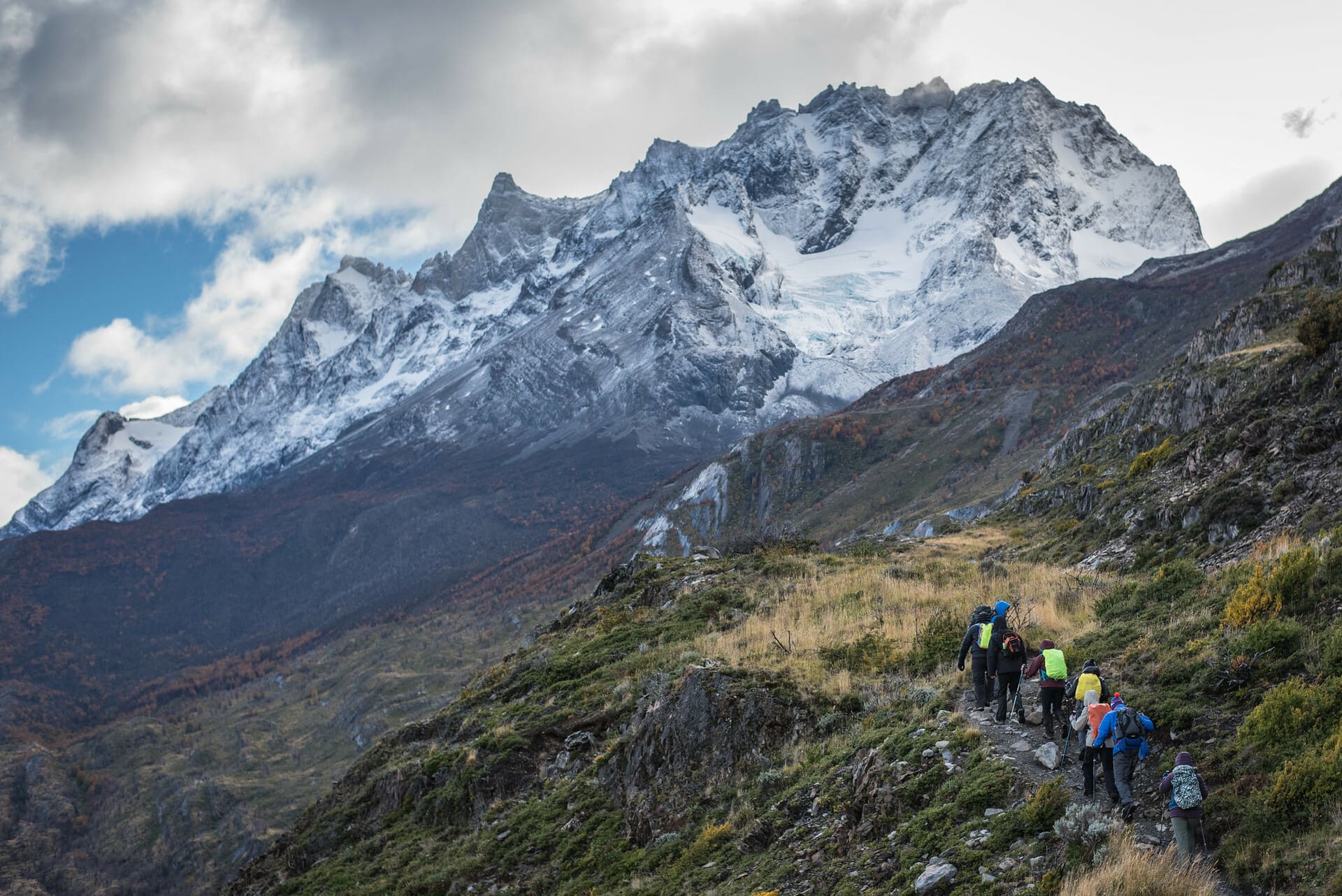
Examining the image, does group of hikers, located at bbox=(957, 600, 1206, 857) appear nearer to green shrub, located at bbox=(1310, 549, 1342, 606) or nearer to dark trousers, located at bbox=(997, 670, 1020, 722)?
dark trousers, located at bbox=(997, 670, 1020, 722)

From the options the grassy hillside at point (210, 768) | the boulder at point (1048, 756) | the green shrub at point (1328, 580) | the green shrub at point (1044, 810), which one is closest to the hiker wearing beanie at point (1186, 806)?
the green shrub at point (1044, 810)

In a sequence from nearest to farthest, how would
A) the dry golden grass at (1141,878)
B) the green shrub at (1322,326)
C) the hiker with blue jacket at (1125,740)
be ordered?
the dry golden grass at (1141,878) → the hiker with blue jacket at (1125,740) → the green shrub at (1322,326)

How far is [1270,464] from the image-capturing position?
1894 cm

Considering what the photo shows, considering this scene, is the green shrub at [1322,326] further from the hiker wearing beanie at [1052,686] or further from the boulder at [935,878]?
the boulder at [935,878]

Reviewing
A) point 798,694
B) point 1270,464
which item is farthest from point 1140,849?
point 1270,464

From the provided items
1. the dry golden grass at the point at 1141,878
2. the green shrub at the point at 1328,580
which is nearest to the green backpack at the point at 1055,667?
the green shrub at the point at 1328,580

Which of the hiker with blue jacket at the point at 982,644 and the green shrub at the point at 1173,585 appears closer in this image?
the hiker with blue jacket at the point at 982,644

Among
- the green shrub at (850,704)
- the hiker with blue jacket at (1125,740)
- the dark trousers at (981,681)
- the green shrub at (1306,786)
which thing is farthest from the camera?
the green shrub at (850,704)

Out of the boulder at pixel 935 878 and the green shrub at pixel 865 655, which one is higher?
the green shrub at pixel 865 655

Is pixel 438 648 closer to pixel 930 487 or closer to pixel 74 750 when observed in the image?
pixel 74 750

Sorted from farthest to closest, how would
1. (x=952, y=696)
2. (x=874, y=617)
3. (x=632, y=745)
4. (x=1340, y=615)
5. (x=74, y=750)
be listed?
(x=74, y=750)
(x=874, y=617)
(x=632, y=745)
(x=952, y=696)
(x=1340, y=615)

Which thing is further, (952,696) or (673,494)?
(673,494)

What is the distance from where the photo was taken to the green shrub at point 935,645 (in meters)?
17.1

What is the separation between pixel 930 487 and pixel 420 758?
97855 millimetres
